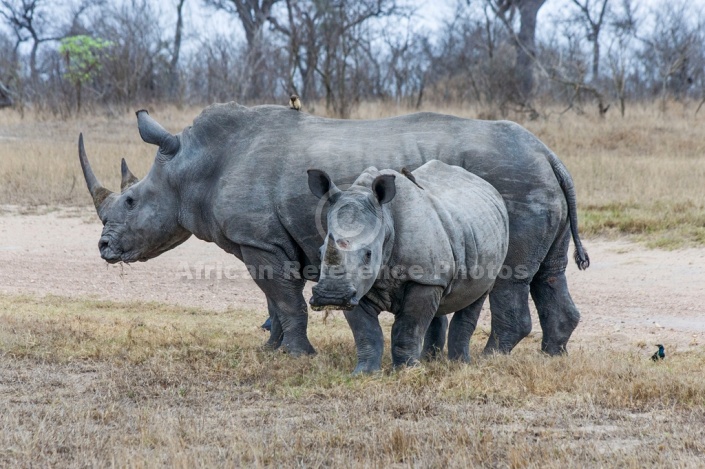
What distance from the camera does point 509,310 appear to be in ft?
24.2

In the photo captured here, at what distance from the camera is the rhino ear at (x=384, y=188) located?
608 cm

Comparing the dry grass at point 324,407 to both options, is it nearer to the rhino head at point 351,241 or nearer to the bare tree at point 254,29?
the rhino head at point 351,241

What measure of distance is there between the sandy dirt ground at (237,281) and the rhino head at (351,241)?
3.08 meters

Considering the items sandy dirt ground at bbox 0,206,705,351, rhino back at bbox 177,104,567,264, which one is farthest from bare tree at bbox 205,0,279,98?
rhino back at bbox 177,104,567,264

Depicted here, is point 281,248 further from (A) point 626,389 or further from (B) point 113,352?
(A) point 626,389

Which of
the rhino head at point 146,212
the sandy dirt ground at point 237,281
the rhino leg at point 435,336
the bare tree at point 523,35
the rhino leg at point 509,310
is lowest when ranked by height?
the sandy dirt ground at point 237,281

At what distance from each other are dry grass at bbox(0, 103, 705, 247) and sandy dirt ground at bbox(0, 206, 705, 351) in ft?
2.40

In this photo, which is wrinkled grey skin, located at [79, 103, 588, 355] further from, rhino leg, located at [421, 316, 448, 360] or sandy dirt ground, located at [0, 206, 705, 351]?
sandy dirt ground, located at [0, 206, 705, 351]

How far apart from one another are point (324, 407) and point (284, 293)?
6.22 feet

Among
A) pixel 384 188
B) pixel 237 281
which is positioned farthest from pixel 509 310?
pixel 237 281

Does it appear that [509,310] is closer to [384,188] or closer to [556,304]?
[556,304]

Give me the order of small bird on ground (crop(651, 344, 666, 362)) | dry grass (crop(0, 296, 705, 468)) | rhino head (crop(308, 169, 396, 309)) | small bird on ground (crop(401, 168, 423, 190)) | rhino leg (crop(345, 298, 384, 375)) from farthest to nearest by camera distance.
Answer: small bird on ground (crop(651, 344, 666, 362)) < small bird on ground (crop(401, 168, 423, 190)) < rhino leg (crop(345, 298, 384, 375)) < rhino head (crop(308, 169, 396, 309)) < dry grass (crop(0, 296, 705, 468))

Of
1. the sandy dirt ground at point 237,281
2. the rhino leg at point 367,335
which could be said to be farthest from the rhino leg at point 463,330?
the sandy dirt ground at point 237,281

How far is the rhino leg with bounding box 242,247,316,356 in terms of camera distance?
7.49 meters
